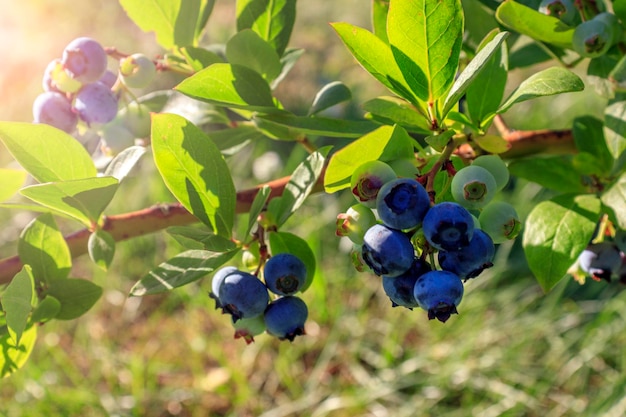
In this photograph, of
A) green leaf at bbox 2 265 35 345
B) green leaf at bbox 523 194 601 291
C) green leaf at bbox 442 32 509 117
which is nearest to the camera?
green leaf at bbox 442 32 509 117

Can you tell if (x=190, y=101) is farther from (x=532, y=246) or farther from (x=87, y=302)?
(x=532, y=246)

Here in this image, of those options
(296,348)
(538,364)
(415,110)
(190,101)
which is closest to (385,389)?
(296,348)

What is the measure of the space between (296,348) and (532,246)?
5.89 ft

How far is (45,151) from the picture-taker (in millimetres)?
752

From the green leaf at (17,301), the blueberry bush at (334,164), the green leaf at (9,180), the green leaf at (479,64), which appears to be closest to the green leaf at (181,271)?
the blueberry bush at (334,164)

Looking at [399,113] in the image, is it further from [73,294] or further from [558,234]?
[73,294]

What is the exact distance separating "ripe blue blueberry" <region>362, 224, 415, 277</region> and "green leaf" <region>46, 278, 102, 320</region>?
0.40 metres

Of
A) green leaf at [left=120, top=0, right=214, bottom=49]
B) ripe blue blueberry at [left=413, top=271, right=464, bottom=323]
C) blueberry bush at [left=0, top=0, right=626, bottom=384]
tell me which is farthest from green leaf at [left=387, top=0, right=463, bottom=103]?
green leaf at [left=120, top=0, right=214, bottom=49]

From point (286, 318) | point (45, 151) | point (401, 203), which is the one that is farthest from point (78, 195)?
point (401, 203)

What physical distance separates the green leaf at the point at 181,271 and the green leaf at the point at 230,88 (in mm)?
169

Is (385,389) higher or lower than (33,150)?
lower

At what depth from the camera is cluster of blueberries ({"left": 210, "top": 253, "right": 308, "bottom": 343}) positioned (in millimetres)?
737

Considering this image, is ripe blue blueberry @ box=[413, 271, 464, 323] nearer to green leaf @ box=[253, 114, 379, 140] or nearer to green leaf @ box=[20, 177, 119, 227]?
green leaf @ box=[253, 114, 379, 140]

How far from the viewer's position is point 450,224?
1.88 ft
